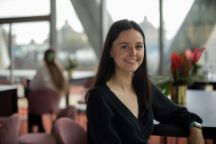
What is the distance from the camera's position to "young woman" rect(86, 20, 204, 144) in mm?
1173

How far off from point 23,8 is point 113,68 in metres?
5.52

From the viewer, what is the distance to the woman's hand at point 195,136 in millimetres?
1278

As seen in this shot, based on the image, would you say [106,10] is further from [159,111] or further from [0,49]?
[159,111]

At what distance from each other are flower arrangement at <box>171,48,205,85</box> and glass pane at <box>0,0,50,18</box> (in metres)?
4.65

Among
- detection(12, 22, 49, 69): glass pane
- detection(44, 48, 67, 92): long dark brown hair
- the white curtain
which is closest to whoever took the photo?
detection(44, 48, 67, 92): long dark brown hair

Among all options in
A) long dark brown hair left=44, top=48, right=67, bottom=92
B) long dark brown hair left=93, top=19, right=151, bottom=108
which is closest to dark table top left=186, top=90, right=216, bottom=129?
long dark brown hair left=93, top=19, right=151, bottom=108

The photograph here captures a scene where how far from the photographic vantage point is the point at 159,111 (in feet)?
4.60

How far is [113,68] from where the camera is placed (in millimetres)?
1302

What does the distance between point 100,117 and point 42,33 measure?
18.1 feet

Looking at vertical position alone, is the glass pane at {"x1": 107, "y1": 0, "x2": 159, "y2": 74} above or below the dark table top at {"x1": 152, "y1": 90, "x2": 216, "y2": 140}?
above

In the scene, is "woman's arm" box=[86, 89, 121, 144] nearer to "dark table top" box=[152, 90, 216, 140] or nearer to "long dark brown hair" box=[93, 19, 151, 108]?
"long dark brown hair" box=[93, 19, 151, 108]

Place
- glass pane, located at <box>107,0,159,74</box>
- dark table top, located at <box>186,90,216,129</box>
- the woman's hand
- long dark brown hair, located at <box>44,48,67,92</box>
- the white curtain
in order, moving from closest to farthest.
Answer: the woman's hand < dark table top, located at <box>186,90,216,129</box> < long dark brown hair, located at <box>44,48,67,92</box> < glass pane, located at <box>107,0,159,74</box> < the white curtain

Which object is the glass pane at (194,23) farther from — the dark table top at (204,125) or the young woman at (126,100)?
the young woman at (126,100)

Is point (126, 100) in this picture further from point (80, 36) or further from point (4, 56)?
point (4, 56)
